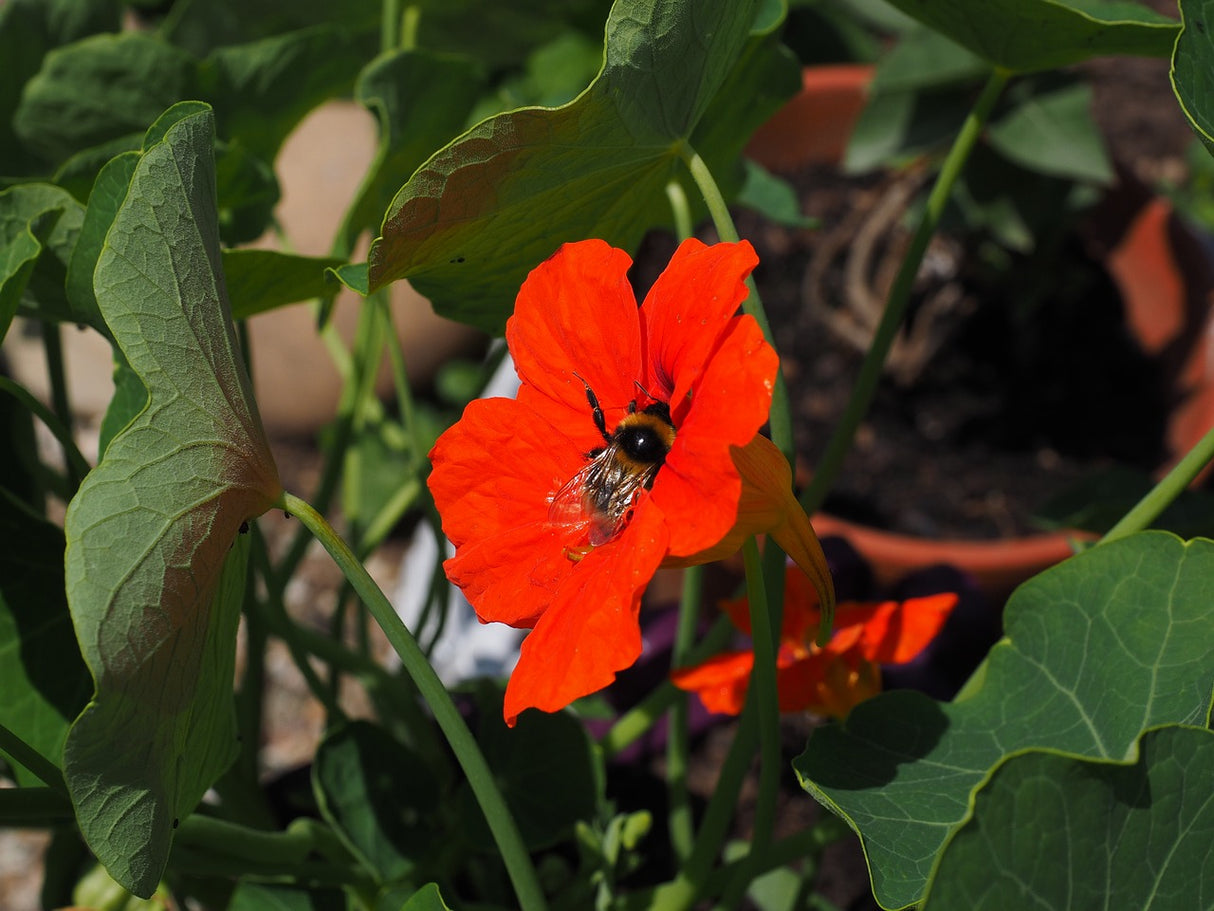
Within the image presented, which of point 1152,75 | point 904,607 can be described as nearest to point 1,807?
point 904,607

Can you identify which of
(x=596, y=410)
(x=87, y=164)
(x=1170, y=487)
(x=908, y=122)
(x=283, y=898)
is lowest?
(x=283, y=898)

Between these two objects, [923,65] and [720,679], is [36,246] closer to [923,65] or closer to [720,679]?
[720,679]

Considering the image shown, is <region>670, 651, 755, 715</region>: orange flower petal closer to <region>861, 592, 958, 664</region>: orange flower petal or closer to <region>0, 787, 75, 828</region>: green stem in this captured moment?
<region>861, 592, 958, 664</region>: orange flower petal

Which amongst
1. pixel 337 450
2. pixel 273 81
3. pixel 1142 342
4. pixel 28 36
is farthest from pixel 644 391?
pixel 1142 342

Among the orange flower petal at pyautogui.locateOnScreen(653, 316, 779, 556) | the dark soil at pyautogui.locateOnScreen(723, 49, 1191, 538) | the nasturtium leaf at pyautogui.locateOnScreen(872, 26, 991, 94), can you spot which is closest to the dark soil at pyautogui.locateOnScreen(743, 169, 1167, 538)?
the dark soil at pyautogui.locateOnScreen(723, 49, 1191, 538)

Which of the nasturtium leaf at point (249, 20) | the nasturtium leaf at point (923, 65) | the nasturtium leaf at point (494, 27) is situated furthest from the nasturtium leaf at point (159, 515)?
the nasturtium leaf at point (923, 65)

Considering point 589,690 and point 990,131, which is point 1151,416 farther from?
point 589,690

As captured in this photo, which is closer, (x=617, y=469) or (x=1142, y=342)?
(x=617, y=469)
